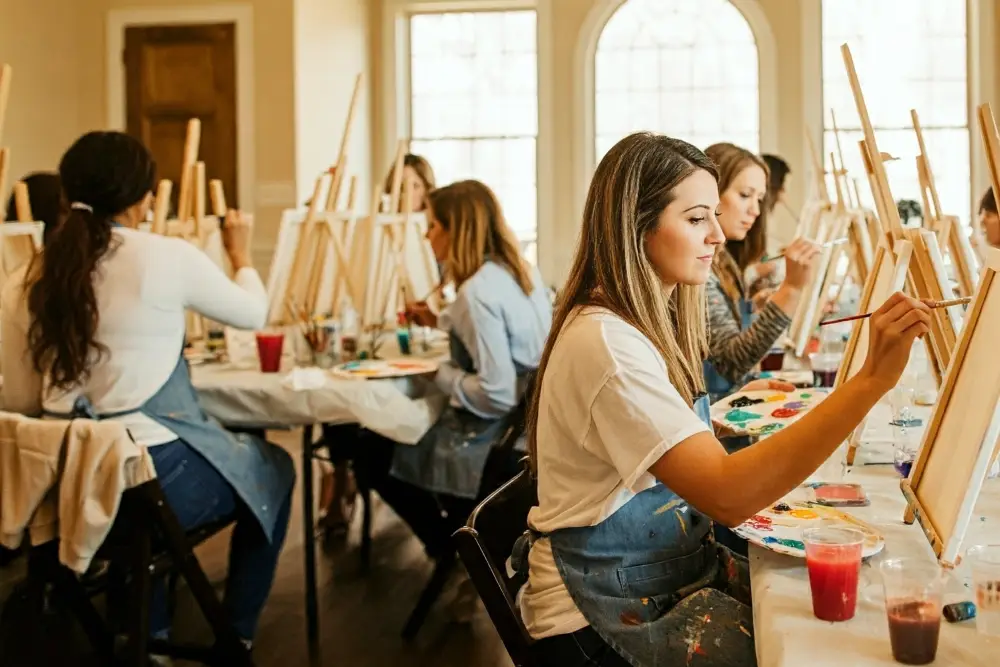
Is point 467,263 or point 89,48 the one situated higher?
point 89,48

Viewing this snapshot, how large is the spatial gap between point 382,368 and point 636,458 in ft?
6.63

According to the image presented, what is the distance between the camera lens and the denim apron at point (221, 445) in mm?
2621

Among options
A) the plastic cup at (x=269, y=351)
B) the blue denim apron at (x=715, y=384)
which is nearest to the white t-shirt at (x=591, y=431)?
the blue denim apron at (x=715, y=384)

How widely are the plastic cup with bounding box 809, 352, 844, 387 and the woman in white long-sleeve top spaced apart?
1.47m

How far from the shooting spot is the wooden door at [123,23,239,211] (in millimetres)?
6621

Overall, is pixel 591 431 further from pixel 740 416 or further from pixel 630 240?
pixel 740 416

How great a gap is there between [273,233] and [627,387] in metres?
5.56

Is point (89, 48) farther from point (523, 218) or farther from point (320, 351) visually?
point (320, 351)

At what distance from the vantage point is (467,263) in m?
3.31

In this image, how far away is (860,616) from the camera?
1.20 metres

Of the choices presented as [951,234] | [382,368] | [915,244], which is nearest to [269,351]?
[382,368]

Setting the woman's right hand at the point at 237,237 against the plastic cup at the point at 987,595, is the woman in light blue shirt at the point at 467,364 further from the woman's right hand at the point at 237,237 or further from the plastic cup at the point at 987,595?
the plastic cup at the point at 987,595

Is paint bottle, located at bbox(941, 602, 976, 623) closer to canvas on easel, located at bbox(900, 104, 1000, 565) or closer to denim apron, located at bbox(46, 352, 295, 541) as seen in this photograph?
canvas on easel, located at bbox(900, 104, 1000, 565)

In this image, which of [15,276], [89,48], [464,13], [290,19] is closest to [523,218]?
[464,13]
